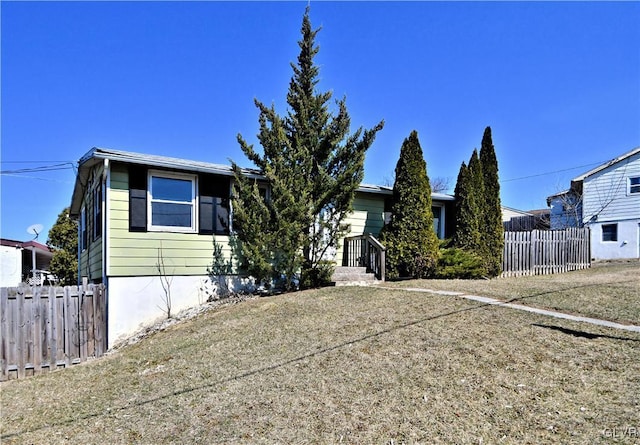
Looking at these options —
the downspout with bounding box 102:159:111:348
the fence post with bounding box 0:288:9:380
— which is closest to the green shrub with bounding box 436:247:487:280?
the downspout with bounding box 102:159:111:348

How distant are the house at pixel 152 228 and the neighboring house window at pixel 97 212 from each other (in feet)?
0.08

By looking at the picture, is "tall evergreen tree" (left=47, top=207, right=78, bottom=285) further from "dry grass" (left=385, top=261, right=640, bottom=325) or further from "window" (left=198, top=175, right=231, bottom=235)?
"dry grass" (left=385, top=261, right=640, bottom=325)

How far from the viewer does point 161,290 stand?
940 cm

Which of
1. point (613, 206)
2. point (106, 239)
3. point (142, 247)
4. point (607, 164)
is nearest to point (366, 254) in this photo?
point (142, 247)

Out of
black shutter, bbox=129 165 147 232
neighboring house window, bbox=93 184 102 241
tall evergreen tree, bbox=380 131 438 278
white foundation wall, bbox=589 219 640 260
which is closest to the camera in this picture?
black shutter, bbox=129 165 147 232

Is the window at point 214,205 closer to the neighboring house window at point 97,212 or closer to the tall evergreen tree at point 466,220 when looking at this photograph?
the neighboring house window at point 97,212

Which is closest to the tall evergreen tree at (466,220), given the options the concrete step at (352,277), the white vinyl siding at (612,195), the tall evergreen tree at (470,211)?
the tall evergreen tree at (470,211)

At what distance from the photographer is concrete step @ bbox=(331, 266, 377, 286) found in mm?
10391

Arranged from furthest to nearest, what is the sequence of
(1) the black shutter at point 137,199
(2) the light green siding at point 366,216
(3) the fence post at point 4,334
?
(2) the light green siding at point 366,216, (1) the black shutter at point 137,199, (3) the fence post at point 4,334

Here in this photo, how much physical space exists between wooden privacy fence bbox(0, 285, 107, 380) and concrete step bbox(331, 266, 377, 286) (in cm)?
537

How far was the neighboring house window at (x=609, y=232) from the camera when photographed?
20.9 m

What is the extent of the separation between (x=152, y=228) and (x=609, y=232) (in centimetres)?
2218

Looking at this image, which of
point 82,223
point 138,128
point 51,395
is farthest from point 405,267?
point 138,128

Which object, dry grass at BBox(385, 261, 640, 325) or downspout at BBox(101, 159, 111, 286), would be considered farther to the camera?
downspout at BBox(101, 159, 111, 286)
